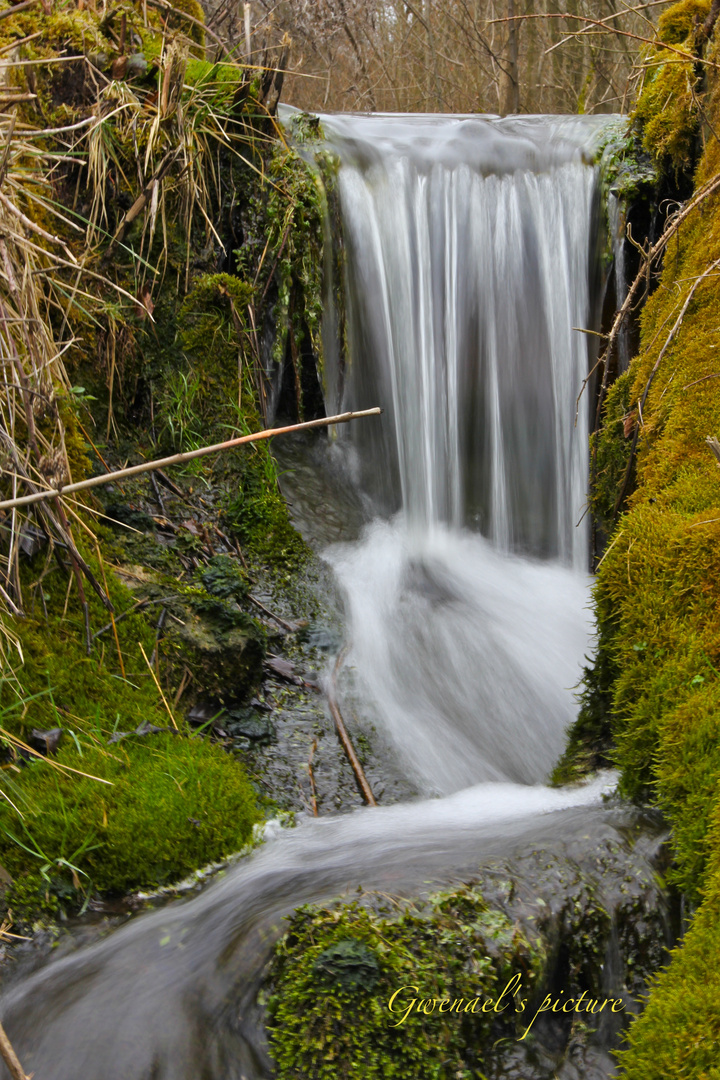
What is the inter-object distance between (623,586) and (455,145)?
4352 millimetres

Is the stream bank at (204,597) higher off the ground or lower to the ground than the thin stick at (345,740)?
higher

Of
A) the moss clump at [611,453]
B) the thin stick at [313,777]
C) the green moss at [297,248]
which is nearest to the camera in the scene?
the thin stick at [313,777]

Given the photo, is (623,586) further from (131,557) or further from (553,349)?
(553,349)

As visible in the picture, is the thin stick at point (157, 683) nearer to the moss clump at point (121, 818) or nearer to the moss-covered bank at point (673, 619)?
the moss clump at point (121, 818)

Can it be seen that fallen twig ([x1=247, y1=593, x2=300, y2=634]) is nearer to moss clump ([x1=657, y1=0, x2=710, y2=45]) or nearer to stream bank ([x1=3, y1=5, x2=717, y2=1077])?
stream bank ([x1=3, y1=5, x2=717, y2=1077])

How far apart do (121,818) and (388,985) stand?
100 centimetres

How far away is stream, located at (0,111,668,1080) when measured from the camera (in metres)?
1.90

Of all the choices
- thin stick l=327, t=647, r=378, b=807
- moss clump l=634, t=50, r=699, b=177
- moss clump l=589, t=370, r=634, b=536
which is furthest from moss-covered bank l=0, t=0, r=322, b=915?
moss clump l=634, t=50, r=699, b=177

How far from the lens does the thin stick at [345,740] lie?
2948mm

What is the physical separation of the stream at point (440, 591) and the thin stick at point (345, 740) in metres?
0.05

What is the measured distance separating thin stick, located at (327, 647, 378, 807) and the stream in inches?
2.1

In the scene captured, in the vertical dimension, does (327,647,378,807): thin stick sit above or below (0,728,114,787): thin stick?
below

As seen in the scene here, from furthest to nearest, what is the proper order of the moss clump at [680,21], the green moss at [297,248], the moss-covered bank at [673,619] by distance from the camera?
the moss clump at [680,21], the green moss at [297,248], the moss-covered bank at [673,619]

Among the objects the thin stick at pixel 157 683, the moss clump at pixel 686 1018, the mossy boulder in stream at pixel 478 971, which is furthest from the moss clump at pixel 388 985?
the thin stick at pixel 157 683
